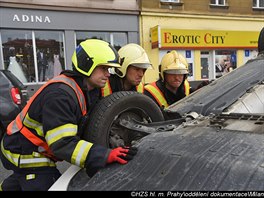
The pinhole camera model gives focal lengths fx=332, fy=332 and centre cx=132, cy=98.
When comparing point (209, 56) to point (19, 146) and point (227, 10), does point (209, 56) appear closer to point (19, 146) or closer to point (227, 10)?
point (227, 10)

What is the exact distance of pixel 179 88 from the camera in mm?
3451

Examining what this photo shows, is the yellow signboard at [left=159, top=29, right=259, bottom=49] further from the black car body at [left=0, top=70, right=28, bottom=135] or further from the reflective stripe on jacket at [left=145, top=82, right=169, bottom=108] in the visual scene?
the reflective stripe on jacket at [left=145, top=82, right=169, bottom=108]

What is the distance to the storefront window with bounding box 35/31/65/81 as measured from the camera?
11.6m

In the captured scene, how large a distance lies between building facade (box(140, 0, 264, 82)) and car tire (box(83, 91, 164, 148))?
36.7 feet

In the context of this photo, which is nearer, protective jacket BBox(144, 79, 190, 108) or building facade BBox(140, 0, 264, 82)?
protective jacket BBox(144, 79, 190, 108)

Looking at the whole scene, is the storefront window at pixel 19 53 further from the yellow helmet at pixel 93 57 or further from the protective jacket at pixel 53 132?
the yellow helmet at pixel 93 57

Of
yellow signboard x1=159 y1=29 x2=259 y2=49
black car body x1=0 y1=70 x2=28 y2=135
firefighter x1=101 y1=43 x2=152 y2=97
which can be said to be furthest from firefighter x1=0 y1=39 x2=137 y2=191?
yellow signboard x1=159 y1=29 x2=259 y2=49

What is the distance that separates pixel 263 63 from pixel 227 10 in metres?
13.7

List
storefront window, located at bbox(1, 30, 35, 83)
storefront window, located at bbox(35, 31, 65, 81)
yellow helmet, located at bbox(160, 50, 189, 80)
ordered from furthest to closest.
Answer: storefront window, located at bbox(35, 31, 65, 81)
storefront window, located at bbox(1, 30, 35, 83)
yellow helmet, located at bbox(160, 50, 189, 80)

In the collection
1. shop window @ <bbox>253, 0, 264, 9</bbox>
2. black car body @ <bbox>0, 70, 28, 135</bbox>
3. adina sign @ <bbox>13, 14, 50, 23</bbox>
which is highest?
shop window @ <bbox>253, 0, 264, 9</bbox>

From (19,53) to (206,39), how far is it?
26.9ft

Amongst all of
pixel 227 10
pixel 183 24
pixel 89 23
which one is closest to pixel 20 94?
pixel 89 23

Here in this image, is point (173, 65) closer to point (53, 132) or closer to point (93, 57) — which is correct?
point (93, 57)

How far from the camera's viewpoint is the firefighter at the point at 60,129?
1760 millimetres
